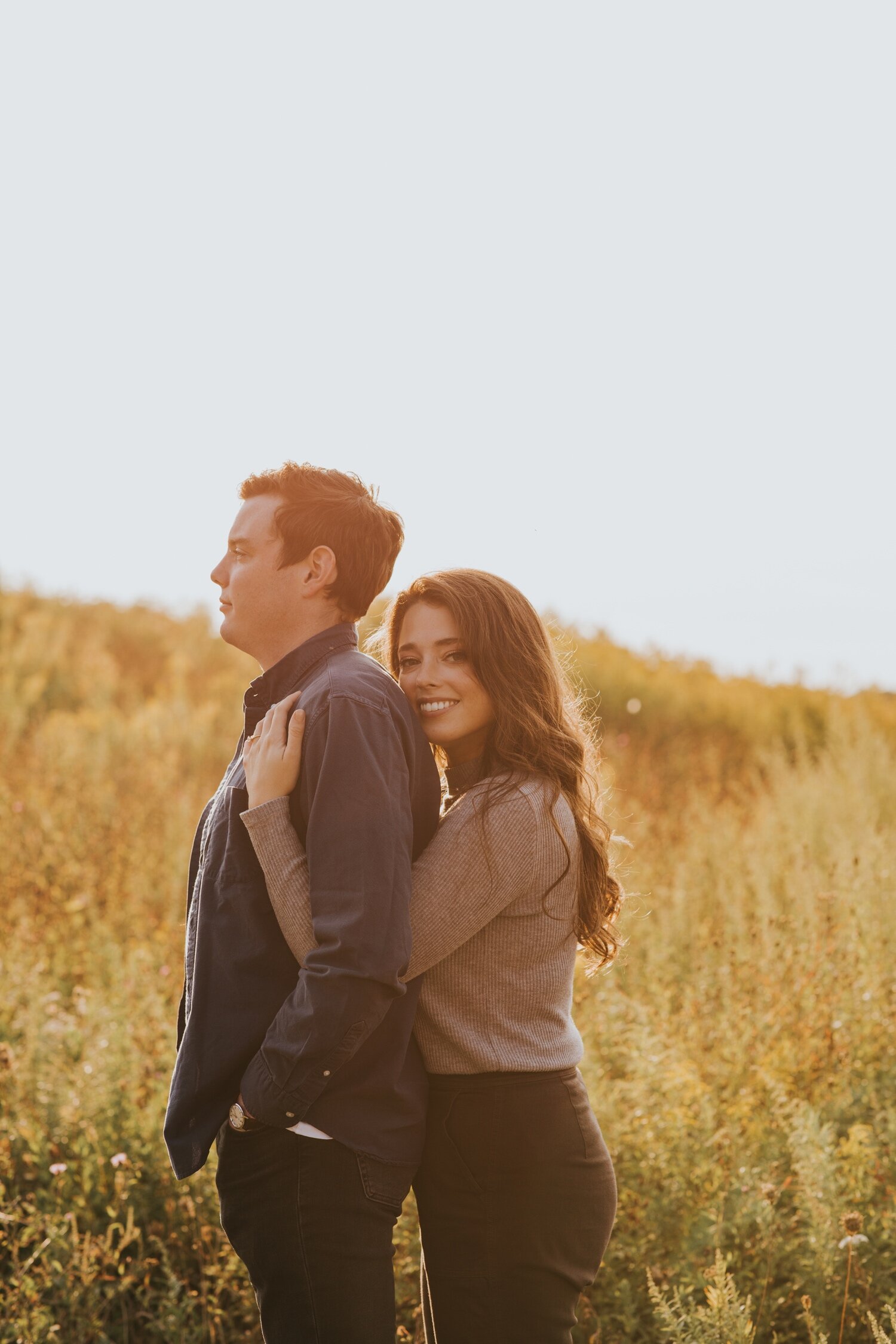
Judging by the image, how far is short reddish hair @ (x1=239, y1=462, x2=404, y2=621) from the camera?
2395mm

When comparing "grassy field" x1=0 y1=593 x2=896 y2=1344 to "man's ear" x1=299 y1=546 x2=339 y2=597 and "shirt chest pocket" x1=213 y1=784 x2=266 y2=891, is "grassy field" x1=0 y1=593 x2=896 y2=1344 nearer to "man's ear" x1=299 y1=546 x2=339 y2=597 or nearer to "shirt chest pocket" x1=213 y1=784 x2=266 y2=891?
"shirt chest pocket" x1=213 y1=784 x2=266 y2=891

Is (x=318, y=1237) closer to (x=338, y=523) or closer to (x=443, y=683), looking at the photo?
(x=443, y=683)

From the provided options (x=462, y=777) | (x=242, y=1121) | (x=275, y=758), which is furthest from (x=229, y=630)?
(x=242, y=1121)

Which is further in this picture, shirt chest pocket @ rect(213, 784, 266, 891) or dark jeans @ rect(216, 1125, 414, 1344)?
shirt chest pocket @ rect(213, 784, 266, 891)

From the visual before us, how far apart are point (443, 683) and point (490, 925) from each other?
1.80 feet

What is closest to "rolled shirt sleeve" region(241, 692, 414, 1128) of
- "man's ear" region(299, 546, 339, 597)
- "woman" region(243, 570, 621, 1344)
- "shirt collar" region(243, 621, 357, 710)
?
"woman" region(243, 570, 621, 1344)

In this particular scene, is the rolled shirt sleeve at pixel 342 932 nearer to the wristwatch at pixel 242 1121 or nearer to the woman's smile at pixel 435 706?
the wristwatch at pixel 242 1121

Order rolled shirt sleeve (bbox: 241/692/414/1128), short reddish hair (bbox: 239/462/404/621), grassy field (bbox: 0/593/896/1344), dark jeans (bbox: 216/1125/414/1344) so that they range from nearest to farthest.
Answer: rolled shirt sleeve (bbox: 241/692/414/1128) < dark jeans (bbox: 216/1125/414/1344) < short reddish hair (bbox: 239/462/404/621) < grassy field (bbox: 0/593/896/1344)

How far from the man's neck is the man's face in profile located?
3 centimetres

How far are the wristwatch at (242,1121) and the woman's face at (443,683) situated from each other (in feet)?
2.89

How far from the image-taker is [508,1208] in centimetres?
223

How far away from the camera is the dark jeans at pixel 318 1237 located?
6.84 ft

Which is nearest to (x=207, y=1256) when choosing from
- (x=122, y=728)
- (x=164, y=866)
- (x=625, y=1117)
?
(x=625, y=1117)

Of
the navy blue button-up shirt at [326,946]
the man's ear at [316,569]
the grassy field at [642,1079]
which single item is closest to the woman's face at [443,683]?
the navy blue button-up shirt at [326,946]
